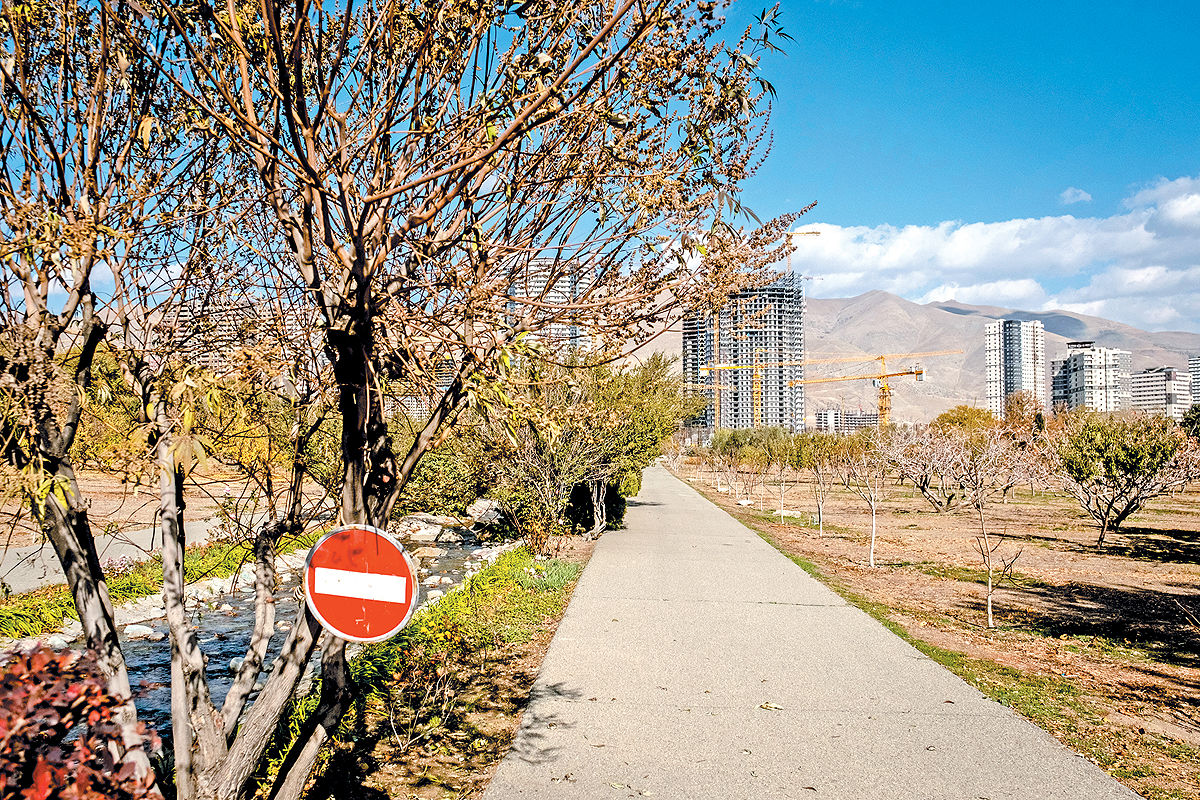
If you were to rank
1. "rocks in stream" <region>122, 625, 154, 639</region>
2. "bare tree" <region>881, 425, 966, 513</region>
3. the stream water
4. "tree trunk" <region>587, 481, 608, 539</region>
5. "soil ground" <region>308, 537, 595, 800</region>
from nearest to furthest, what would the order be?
1. "soil ground" <region>308, 537, 595, 800</region>
2. the stream water
3. "rocks in stream" <region>122, 625, 154, 639</region>
4. "tree trunk" <region>587, 481, 608, 539</region>
5. "bare tree" <region>881, 425, 966, 513</region>

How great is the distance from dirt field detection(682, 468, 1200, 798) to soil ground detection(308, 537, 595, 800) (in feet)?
14.3

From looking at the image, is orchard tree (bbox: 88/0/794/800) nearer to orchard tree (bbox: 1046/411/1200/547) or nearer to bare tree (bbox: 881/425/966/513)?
orchard tree (bbox: 1046/411/1200/547)

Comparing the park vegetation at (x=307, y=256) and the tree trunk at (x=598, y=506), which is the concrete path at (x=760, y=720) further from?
the tree trunk at (x=598, y=506)

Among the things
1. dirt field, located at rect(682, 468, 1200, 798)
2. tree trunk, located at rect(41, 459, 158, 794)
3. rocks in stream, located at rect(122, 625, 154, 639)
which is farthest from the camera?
rocks in stream, located at rect(122, 625, 154, 639)

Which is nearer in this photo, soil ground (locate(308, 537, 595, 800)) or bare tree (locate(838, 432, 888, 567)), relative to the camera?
soil ground (locate(308, 537, 595, 800))

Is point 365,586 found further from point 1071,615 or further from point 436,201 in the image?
point 1071,615

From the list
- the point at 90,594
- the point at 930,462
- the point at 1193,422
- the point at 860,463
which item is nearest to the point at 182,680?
the point at 90,594

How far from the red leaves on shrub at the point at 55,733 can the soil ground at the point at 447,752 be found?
7.24 feet

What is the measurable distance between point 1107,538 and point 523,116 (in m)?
25.4

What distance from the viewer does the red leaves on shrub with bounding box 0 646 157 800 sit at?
229 centimetres

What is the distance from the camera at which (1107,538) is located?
22.3m

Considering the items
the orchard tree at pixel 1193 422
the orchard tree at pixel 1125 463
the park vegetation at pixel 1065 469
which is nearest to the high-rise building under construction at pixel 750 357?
the park vegetation at pixel 1065 469

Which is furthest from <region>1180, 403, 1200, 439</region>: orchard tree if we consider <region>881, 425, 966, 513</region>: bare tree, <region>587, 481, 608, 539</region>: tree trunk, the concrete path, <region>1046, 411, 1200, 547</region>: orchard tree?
the concrete path

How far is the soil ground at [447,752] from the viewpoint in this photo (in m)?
4.77
